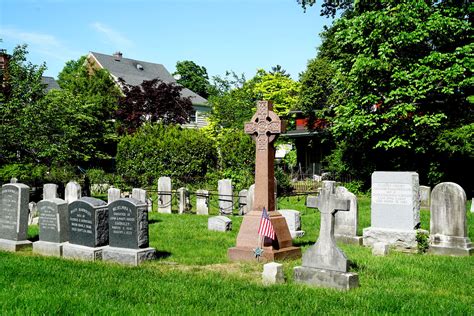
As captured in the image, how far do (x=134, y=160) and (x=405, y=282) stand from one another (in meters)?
25.1

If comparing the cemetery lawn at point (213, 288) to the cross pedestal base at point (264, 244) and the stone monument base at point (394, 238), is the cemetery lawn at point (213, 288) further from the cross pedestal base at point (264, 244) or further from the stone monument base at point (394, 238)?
the stone monument base at point (394, 238)

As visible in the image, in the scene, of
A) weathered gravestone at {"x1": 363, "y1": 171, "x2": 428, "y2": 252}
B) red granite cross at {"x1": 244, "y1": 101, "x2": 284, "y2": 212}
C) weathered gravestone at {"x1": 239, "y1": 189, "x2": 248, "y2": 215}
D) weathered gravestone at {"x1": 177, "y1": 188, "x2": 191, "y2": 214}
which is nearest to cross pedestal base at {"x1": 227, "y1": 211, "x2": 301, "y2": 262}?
red granite cross at {"x1": 244, "y1": 101, "x2": 284, "y2": 212}

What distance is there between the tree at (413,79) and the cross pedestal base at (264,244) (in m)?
13.2

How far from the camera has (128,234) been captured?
10406mm

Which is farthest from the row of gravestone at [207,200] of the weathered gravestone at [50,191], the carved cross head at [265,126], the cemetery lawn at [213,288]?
the carved cross head at [265,126]

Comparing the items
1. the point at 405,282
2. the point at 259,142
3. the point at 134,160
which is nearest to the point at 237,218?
the point at 259,142

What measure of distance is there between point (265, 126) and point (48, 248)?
559 cm

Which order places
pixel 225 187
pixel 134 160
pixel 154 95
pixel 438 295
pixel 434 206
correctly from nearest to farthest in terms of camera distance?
pixel 438 295
pixel 434 206
pixel 225 187
pixel 134 160
pixel 154 95

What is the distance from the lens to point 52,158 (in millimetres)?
26969

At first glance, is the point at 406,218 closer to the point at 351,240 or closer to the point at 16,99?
the point at 351,240

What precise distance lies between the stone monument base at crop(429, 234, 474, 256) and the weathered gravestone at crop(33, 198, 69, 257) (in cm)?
836

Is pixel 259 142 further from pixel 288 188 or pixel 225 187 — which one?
pixel 288 188

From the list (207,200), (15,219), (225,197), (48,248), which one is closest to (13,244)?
(15,219)

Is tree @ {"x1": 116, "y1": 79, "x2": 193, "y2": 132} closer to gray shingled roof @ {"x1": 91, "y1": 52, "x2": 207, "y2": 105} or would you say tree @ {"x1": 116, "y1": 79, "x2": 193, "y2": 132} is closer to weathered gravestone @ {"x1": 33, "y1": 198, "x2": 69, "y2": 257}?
→ gray shingled roof @ {"x1": 91, "y1": 52, "x2": 207, "y2": 105}
